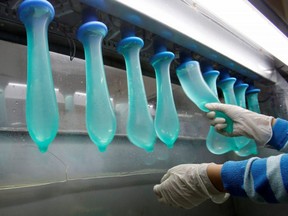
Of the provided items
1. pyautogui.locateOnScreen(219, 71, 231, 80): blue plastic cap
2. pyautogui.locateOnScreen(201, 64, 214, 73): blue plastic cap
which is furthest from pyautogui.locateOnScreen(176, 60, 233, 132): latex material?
pyautogui.locateOnScreen(219, 71, 231, 80): blue plastic cap

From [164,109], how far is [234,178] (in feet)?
0.77

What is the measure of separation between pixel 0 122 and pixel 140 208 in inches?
23.2

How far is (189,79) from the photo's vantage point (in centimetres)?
73

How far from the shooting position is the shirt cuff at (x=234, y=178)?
1.85 ft

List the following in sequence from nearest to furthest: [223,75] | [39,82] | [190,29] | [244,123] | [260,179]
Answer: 1. [39,82]
2. [260,179]
3. [190,29]
4. [244,123]
5. [223,75]

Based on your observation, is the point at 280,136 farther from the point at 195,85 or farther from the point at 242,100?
the point at 195,85

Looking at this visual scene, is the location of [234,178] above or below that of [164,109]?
below

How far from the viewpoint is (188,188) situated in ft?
2.25

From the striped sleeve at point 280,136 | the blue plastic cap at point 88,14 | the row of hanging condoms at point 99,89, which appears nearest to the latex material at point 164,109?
the row of hanging condoms at point 99,89

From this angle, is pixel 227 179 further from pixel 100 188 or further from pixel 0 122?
pixel 0 122

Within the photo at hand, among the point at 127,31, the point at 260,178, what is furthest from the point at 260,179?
the point at 127,31

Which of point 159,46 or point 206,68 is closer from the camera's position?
point 159,46

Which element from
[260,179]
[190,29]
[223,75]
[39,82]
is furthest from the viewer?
[223,75]

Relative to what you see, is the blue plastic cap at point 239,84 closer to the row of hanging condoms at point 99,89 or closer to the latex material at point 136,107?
the row of hanging condoms at point 99,89
